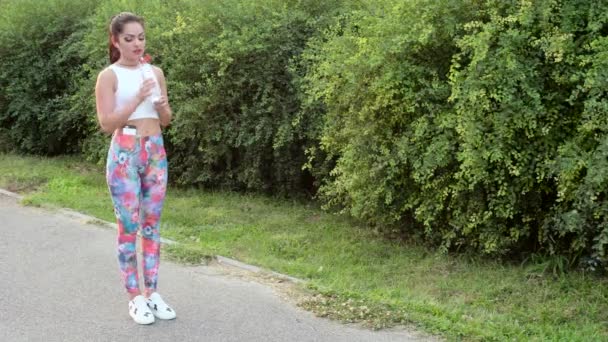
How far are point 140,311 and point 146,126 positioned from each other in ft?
3.95

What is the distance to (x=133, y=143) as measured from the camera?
4727 millimetres

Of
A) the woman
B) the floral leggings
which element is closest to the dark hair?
the woman

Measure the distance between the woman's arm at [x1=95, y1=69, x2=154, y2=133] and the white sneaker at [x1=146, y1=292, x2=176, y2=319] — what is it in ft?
3.87

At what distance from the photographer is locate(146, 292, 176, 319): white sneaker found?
5023 millimetres

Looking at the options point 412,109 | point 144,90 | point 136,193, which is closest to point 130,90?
point 144,90

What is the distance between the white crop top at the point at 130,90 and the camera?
469cm

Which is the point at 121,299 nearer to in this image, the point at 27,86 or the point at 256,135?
the point at 256,135

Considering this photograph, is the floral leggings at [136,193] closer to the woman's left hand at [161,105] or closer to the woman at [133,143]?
the woman at [133,143]

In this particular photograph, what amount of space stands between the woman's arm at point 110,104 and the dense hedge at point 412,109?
2.31 meters

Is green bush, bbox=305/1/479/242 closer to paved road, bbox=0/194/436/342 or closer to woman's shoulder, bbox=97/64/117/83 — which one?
paved road, bbox=0/194/436/342

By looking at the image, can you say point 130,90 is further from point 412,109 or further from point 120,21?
point 412,109

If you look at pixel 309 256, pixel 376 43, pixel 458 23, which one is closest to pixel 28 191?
pixel 309 256

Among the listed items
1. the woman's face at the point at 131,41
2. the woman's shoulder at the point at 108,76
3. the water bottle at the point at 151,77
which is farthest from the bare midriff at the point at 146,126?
the woman's face at the point at 131,41

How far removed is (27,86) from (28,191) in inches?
114
